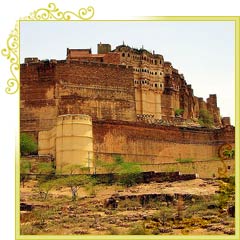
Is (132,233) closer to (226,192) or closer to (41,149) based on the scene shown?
(226,192)

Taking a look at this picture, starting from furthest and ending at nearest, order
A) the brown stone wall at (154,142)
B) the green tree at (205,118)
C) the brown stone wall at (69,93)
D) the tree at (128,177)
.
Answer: the green tree at (205,118), the brown stone wall at (69,93), the brown stone wall at (154,142), the tree at (128,177)

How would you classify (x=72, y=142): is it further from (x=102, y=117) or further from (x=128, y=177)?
(x=102, y=117)

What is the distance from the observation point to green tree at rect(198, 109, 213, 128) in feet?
119

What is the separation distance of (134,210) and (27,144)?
26.4ft

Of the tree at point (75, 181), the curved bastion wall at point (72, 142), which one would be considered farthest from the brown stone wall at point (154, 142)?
the tree at point (75, 181)

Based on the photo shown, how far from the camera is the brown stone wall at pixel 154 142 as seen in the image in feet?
92.6

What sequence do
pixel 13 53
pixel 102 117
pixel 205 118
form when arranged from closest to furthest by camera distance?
pixel 13 53, pixel 102 117, pixel 205 118

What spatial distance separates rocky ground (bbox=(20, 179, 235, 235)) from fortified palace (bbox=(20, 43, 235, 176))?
4222 millimetres

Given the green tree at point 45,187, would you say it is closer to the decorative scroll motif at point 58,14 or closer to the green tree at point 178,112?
the decorative scroll motif at point 58,14

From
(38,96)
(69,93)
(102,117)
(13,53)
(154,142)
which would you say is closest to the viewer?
(13,53)

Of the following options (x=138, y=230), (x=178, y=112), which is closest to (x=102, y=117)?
(x=178, y=112)

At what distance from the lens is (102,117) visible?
30516 millimetres

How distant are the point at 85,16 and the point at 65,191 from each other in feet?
21.6

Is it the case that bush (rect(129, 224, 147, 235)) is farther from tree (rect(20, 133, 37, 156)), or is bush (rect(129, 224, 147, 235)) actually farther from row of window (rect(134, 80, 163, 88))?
row of window (rect(134, 80, 163, 88))
